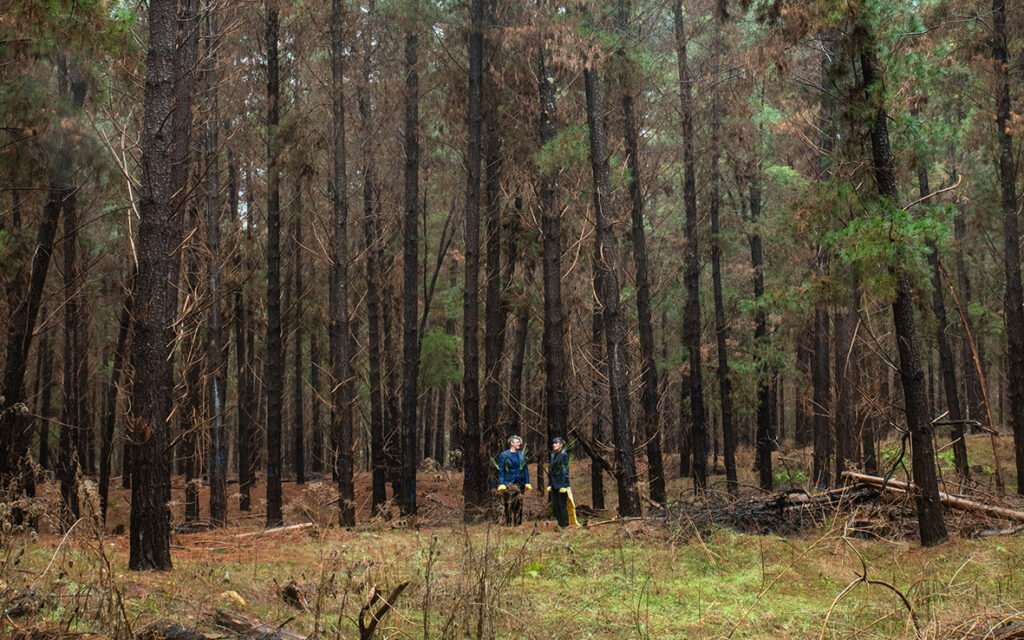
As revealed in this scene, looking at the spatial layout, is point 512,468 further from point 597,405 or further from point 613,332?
point 597,405

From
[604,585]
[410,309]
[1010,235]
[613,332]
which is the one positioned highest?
[1010,235]

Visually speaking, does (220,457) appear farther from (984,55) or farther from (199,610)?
(984,55)

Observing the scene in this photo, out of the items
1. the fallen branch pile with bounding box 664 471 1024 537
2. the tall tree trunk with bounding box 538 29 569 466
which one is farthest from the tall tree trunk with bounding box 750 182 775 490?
the fallen branch pile with bounding box 664 471 1024 537

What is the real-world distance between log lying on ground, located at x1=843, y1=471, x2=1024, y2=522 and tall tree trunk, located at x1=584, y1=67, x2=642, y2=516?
3648mm

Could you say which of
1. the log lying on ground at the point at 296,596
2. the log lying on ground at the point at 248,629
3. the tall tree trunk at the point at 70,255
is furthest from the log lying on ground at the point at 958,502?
the tall tree trunk at the point at 70,255

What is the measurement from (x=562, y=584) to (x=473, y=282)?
9.27 metres

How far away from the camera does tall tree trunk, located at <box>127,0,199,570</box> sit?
24.8 ft

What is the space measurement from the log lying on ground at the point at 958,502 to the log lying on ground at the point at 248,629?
8.01 metres

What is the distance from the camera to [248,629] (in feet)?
15.8

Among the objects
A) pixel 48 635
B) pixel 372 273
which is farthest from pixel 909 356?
pixel 372 273

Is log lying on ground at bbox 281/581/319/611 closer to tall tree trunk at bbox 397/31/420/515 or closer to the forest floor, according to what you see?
the forest floor

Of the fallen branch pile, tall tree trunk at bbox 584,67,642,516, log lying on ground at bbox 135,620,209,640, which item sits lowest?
the fallen branch pile

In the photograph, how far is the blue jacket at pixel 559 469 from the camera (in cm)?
1298

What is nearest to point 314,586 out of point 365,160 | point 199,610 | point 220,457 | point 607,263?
point 199,610
